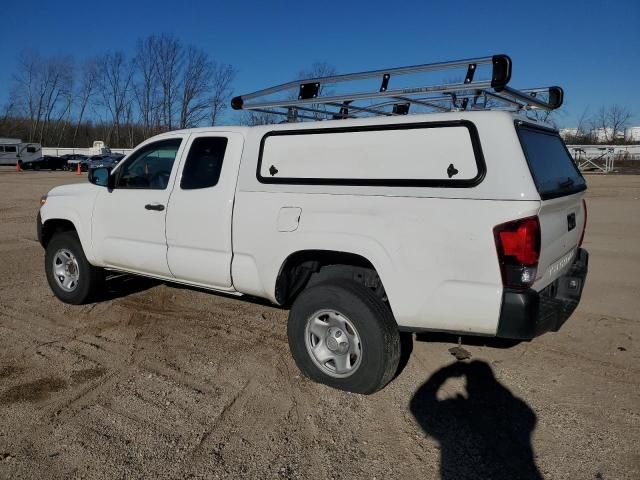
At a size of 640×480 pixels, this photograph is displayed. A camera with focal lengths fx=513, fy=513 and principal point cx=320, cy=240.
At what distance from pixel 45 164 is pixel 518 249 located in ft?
196

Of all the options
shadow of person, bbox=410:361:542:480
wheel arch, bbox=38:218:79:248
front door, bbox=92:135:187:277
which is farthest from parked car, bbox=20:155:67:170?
shadow of person, bbox=410:361:542:480

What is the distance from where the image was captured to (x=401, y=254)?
333 cm

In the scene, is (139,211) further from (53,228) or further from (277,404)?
(277,404)

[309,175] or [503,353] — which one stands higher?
[309,175]

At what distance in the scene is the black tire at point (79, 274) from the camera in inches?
217

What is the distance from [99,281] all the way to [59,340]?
1.00 metres

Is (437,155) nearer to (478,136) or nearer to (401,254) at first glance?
(478,136)

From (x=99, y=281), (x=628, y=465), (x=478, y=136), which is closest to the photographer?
(x=628, y=465)

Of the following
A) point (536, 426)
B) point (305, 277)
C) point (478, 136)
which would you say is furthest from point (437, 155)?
point (536, 426)

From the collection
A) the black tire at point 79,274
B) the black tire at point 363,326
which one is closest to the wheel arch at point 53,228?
the black tire at point 79,274

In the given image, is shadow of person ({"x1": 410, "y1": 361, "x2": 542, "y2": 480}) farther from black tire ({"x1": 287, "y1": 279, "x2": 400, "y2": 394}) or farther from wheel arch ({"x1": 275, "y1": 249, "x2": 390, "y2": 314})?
wheel arch ({"x1": 275, "y1": 249, "x2": 390, "y2": 314})

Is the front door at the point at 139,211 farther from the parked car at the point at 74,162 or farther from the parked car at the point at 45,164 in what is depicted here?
the parked car at the point at 45,164

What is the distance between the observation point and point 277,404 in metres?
3.57

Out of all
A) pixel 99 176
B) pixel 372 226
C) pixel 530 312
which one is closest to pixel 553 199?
pixel 530 312
